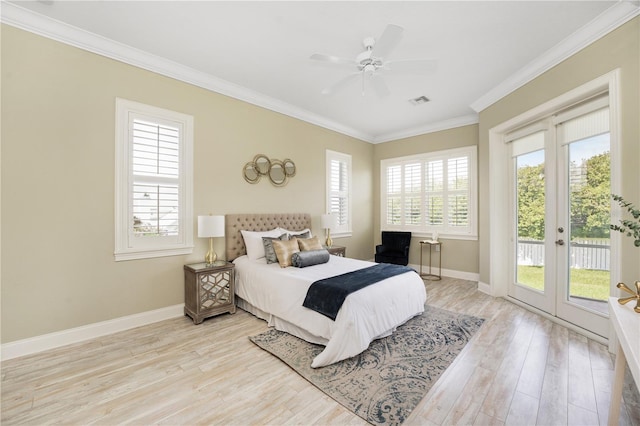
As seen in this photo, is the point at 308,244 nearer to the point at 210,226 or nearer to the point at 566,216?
the point at 210,226

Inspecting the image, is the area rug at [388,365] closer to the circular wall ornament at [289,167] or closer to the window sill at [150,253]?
the window sill at [150,253]

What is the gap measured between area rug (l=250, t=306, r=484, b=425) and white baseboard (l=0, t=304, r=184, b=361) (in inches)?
52.3

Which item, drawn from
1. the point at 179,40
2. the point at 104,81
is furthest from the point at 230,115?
the point at 104,81

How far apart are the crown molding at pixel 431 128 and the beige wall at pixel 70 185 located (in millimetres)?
4022

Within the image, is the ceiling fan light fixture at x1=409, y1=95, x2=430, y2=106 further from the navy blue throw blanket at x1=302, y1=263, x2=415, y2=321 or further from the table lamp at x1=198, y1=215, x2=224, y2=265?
the table lamp at x1=198, y1=215, x2=224, y2=265

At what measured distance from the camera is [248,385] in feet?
6.83

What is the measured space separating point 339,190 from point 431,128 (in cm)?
230

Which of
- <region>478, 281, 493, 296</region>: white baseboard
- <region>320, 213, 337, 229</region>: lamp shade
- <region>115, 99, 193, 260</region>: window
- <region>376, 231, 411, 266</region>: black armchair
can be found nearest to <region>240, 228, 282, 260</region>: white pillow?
<region>115, 99, 193, 260</region>: window

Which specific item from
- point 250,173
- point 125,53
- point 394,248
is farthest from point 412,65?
point 394,248

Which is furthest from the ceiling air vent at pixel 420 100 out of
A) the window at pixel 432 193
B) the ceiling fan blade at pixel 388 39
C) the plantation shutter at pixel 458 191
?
the ceiling fan blade at pixel 388 39

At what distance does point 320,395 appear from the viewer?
1970 mm

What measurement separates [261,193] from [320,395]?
3047mm

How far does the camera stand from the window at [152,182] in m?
3.02

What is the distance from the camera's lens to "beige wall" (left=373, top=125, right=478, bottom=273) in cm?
514
